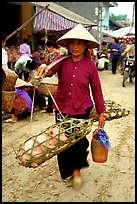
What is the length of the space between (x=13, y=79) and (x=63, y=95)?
1585mm

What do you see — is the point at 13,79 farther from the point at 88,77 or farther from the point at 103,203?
the point at 103,203

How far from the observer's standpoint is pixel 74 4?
22578mm

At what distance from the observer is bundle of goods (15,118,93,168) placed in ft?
8.21

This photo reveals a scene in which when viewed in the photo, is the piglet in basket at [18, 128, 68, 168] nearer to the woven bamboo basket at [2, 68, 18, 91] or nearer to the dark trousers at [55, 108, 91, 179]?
the dark trousers at [55, 108, 91, 179]

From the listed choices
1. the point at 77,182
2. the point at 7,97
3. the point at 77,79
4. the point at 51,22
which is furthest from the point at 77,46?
the point at 51,22

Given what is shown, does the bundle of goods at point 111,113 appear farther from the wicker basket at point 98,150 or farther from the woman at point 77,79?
the wicker basket at point 98,150

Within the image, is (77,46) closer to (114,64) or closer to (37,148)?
(37,148)

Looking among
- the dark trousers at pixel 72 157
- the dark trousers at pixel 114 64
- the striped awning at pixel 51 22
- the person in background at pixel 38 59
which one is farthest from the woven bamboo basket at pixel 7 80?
the dark trousers at pixel 114 64

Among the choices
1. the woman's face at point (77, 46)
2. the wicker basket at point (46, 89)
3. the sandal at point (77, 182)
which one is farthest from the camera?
the wicker basket at point (46, 89)

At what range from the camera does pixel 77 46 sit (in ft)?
9.80

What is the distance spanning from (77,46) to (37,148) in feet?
3.50

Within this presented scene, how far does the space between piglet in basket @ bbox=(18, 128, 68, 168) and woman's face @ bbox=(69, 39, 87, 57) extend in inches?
32.2

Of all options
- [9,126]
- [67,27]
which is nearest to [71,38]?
[9,126]

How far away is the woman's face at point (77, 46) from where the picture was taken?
2.99 m
